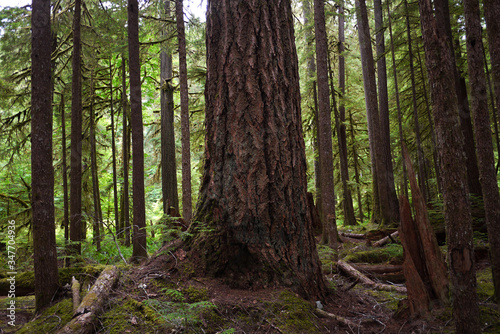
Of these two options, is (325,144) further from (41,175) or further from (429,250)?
(41,175)

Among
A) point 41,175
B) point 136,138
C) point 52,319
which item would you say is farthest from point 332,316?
point 136,138

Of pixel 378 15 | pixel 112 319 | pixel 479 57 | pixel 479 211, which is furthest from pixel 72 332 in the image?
pixel 378 15

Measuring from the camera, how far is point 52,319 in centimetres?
331

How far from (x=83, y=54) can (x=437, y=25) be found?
1043cm

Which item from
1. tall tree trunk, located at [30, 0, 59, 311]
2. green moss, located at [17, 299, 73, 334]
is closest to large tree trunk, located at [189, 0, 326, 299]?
green moss, located at [17, 299, 73, 334]

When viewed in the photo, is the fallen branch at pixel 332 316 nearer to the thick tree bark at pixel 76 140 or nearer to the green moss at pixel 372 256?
the green moss at pixel 372 256

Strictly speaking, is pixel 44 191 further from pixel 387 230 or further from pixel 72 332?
pixel 387 230

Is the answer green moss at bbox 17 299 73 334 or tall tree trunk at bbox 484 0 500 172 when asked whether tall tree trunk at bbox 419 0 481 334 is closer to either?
tall tree trunk at bbox 484 0 500 172

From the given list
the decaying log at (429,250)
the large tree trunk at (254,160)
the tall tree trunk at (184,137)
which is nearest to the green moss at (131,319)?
the large tree trunk at (254,160)

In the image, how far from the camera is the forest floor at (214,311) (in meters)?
2.96

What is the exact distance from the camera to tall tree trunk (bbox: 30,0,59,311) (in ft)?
12.3

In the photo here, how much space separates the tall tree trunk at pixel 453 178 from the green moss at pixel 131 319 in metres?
2.70

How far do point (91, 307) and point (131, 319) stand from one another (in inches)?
16.7

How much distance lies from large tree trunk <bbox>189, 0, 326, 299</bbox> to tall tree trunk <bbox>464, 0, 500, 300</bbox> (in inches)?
80.8
